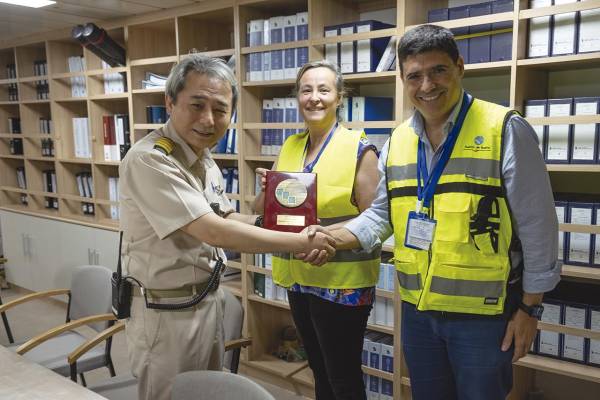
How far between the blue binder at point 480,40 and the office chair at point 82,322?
2.17m

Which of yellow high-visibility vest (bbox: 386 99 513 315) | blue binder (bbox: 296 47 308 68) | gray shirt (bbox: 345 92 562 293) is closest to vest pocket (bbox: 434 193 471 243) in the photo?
yellow high-visibility vest (bbox: 386 99 513 315)

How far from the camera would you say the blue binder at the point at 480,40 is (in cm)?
226

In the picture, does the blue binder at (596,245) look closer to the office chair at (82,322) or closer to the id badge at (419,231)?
the id badge at (419,231)

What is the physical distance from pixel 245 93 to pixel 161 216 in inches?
68.2

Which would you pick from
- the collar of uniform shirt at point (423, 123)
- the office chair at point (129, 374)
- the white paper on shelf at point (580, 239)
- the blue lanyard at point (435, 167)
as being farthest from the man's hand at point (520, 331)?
the office chair at point (129, 374)

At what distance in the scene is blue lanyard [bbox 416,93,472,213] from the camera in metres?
1.51

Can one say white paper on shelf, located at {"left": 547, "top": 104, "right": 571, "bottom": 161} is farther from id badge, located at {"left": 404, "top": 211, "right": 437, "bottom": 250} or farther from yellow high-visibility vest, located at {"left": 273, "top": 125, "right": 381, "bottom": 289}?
id badge, located at {"left": 404, "top": 211, "right": 437, "bottom": 250}

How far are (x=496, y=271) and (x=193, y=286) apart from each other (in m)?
0.96

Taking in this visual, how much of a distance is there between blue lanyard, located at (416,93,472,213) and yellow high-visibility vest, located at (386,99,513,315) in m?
0.01

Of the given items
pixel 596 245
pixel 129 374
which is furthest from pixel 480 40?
pixel 129 374

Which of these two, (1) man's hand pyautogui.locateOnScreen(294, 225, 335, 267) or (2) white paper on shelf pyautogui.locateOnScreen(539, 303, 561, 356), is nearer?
(1) man's hand pyautogui.locateOnScreen(294, 225, 335, 267)

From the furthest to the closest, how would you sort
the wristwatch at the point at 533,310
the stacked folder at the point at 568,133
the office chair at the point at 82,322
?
1. the office chair at the point at 82,322
2. the stacked folder at the point at 568,133
3. the wristwatch at the point at 533,310

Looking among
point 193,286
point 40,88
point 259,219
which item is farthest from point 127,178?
point 40,88

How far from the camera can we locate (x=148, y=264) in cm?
166
